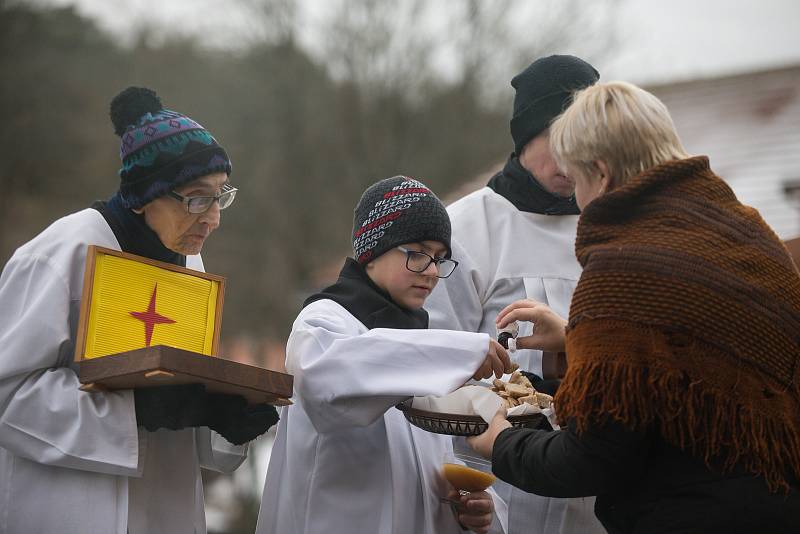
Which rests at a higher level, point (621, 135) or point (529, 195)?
point (529, 195)

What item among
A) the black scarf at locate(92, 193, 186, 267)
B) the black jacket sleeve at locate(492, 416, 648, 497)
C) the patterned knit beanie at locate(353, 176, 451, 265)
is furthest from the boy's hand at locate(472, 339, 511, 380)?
the black scarf at locate(92, 193, 186, 267)

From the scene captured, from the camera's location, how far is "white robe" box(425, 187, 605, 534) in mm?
4086

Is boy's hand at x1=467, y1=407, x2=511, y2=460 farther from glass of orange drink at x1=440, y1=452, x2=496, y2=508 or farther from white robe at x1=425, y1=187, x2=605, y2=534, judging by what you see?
white robe at x1=425, y1=187, x2=605, y2=534

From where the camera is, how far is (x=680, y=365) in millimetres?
2537

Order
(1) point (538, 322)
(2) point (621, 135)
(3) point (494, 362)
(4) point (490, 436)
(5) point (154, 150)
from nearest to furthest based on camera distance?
(2) point (621, 135) < (4) point (490, 436) < (3) point (494, 362) < (1) point (538, 322) < (5) point (154, 150)

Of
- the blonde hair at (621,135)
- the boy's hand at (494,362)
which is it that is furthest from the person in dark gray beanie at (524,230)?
the blonde hair at (621,135)

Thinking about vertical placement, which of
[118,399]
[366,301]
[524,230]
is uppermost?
[524,230]

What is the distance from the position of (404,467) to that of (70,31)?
19343 mm

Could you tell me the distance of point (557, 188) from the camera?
437 cm

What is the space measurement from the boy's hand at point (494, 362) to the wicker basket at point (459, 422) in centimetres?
17

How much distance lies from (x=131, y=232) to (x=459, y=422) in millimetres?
1345

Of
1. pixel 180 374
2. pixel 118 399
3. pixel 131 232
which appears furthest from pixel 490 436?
pixel 131 232

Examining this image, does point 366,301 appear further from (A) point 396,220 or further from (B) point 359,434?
(B) point 359,434

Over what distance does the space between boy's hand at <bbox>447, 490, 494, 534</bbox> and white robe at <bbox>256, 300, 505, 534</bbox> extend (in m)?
0.07
